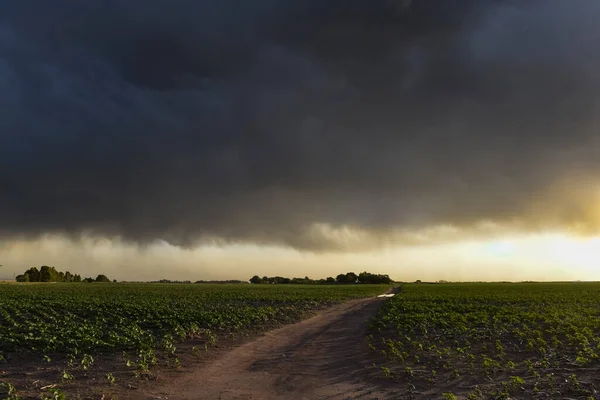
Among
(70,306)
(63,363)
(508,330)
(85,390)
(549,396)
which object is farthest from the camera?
(70,306)

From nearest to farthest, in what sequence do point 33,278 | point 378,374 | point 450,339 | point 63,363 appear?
1. point 378,374
2. point 63,363
3. point 450,339
4. point 33,278

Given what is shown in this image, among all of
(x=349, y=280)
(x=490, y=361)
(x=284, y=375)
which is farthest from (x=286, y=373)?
(x=349, y=280)

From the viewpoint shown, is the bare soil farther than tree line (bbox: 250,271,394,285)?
No

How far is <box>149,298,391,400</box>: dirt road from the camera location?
13195 millimetres

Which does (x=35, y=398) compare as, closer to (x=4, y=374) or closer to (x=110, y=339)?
(x=4, y=374)

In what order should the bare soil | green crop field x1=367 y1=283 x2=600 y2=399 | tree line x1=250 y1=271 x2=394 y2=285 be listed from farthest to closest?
tree line x1=250 y1=271 x2=394 y2=285, the bare soil, green crop field x1=367 y1=283 x2=600 y2=399

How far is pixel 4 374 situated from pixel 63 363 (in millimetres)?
1904

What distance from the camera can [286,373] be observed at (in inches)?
622

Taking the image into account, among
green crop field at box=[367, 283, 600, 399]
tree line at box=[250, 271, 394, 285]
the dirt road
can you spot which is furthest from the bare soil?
tree line at box=[250, 271, 394, 285]

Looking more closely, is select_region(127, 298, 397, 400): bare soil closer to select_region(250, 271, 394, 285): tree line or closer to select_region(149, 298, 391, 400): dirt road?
select_region(149, 298, 391, 400): dirt road

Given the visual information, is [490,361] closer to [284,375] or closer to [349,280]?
[284,375]

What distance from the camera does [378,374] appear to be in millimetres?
15258

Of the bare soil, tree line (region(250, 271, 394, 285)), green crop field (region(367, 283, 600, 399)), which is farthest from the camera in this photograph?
tree line (region(250, 271, 394, 285))

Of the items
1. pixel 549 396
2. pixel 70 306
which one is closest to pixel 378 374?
pixel 549 396
